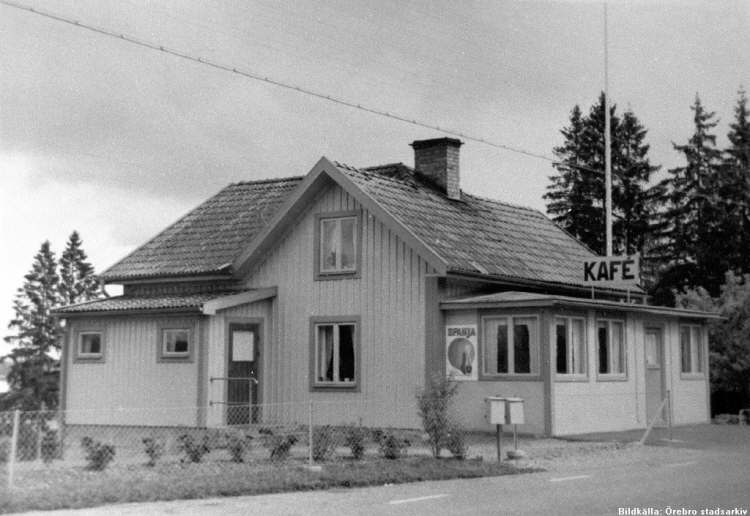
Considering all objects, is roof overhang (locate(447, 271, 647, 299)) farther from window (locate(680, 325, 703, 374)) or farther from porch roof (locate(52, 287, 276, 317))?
porch roof (locate(52, 287, 276, 317))

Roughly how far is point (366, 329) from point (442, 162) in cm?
671

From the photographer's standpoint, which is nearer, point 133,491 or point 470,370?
point 133,491

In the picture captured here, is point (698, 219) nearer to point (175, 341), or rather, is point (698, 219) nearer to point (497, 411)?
point (175, 341)

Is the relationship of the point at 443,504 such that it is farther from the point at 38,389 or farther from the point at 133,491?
the point at 38,389

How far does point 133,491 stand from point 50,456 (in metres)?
3.78

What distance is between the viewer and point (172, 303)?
1023 inches

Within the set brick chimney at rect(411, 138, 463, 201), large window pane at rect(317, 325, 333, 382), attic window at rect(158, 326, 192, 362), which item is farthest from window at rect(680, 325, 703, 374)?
attic window at rect(158, 326, 192, 362)

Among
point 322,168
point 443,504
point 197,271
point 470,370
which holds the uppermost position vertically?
point 322,168

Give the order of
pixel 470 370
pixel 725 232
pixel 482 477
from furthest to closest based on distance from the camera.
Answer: pixel 725 232
pixel 470 370
pixel 482 477

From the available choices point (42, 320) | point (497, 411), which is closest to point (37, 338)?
point (42, 320)

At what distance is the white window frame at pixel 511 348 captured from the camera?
23.6 m

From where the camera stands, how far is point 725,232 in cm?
5131

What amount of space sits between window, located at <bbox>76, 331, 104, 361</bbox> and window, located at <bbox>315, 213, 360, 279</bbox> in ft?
19.5

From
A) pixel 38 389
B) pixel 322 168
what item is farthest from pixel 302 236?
pixel 38 389
